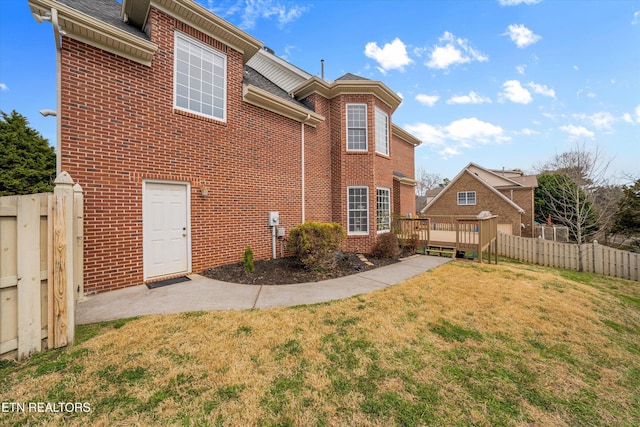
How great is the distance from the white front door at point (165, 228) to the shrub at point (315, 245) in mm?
2768

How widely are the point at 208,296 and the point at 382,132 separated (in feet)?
30.0

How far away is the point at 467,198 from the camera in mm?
20453

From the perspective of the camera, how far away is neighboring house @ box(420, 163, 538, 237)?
18.3 metres

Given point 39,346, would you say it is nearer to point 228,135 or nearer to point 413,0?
point 228,135

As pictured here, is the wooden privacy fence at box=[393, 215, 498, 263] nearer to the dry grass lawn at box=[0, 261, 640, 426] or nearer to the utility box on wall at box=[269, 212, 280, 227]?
the dry grass lawn at box=[0, 261, 640, 426]

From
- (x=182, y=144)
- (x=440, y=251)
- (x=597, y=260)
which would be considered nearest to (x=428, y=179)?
(x=597, y=260)

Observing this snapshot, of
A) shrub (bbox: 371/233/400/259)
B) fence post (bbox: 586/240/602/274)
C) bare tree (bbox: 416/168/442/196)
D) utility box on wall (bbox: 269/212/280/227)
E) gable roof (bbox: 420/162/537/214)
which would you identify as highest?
bare tree (bbox: 416/168/442/196)

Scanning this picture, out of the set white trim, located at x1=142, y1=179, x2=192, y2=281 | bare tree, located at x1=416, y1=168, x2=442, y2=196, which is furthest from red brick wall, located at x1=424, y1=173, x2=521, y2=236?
bare tree, located at x1=416, y1=168, x2=442, y2=196

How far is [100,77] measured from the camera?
4.75 m

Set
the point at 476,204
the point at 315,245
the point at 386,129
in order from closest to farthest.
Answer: the point at 315,245 → the point at 386,129 → the point at 476,204

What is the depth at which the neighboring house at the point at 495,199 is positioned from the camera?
18.3 meters

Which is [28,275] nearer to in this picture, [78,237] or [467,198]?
[78,237]

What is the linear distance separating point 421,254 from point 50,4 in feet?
39.0

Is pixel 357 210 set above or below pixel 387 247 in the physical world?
above
